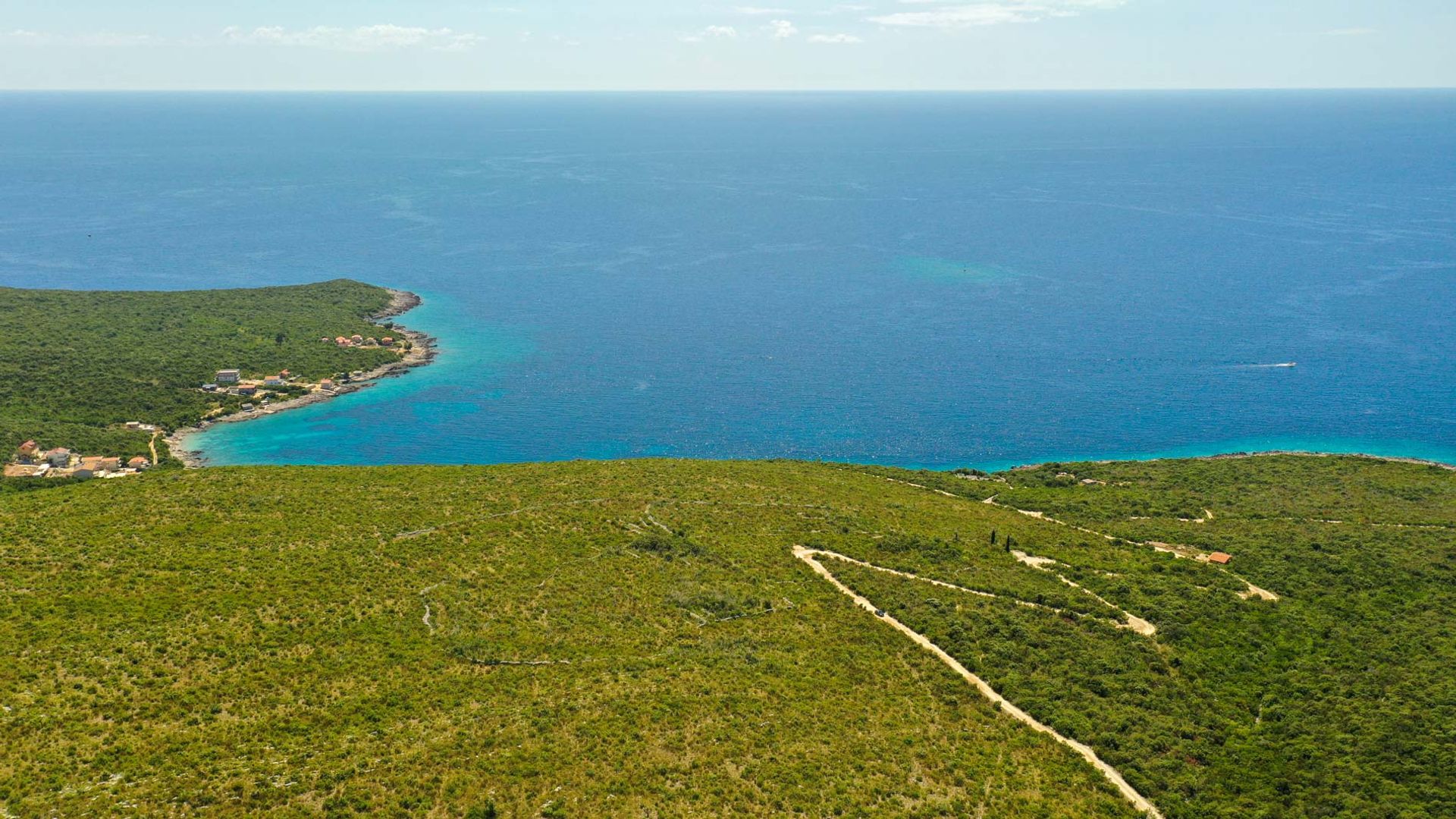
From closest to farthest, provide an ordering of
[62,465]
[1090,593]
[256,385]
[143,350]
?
[1090,593] < [62,465] < [256,385] < [143,350]

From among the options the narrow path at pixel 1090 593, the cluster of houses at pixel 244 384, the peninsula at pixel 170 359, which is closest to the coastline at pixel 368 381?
the peninsula at pixel 170 359

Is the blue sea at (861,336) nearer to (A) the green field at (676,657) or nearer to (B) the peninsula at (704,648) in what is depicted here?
(B) the peninsula at (704,648)

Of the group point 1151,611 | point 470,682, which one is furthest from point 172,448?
point 1151,611

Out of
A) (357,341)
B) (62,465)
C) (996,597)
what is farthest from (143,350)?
(996,597)

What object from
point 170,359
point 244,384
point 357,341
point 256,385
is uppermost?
point 170,359

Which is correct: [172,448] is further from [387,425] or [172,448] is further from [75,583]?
[75,583]

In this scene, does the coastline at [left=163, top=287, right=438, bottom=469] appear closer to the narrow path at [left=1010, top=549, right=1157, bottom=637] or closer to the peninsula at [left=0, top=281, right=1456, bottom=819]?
the peninsula at [left=0, top=281, right=1456, bottom=819]

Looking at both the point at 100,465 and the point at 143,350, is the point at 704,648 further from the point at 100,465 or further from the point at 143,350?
the point at 143,350

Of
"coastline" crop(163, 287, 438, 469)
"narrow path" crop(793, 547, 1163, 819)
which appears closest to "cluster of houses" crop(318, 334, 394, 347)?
"coastline" crop(163, 287, 438, 469)
